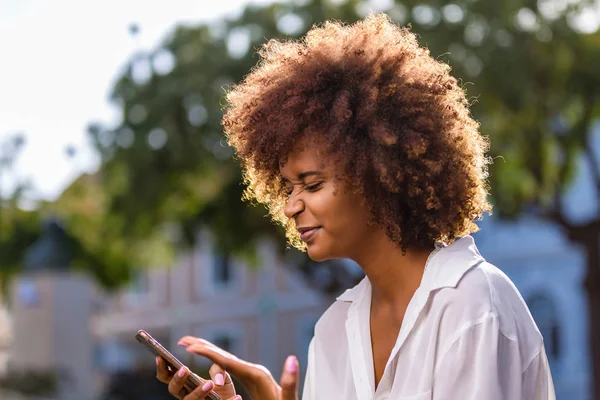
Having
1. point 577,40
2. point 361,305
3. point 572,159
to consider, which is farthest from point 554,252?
point 361,305

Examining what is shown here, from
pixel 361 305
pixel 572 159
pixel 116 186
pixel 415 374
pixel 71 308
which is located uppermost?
pixel 572 159

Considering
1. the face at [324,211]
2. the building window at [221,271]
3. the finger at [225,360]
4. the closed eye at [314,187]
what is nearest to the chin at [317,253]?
the face at [324,211]

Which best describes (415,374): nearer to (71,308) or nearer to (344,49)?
(344,49)

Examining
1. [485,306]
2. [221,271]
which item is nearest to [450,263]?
[485,306]

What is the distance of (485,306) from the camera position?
2.20m

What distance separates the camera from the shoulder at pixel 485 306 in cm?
219

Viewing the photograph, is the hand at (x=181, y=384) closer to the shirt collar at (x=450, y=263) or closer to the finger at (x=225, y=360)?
the finger at (x=225, y=360)

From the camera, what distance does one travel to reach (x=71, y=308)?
58.9 feet

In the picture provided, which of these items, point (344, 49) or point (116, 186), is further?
point (116, 186)

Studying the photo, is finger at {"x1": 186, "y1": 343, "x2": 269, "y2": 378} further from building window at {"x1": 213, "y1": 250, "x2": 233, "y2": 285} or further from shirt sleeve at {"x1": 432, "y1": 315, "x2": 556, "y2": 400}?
building window at {"x1": 213, "y1": 250, "x2": 233, "y2": 285}

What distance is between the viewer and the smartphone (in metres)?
2.34

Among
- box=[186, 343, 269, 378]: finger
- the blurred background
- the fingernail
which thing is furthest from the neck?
the blurred background

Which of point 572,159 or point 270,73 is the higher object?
point 572,159

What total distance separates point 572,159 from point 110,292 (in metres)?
9.63
